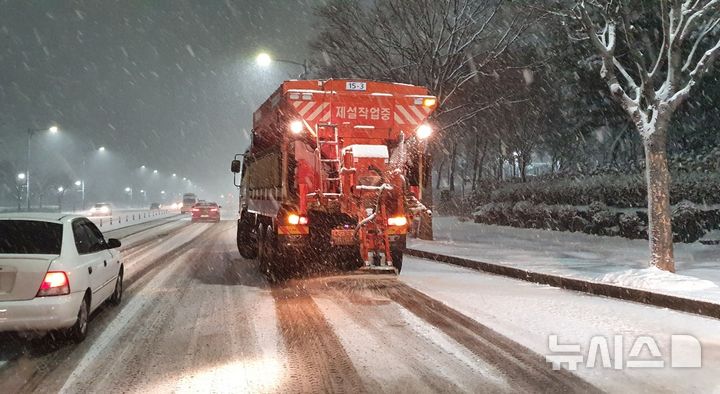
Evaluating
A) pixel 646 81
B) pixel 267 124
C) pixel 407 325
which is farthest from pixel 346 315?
pixel 646 81

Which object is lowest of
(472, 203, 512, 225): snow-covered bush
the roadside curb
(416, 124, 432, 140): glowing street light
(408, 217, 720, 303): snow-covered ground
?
the roadside curb

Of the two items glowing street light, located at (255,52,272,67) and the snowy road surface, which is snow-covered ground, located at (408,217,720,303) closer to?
the snowy road surface

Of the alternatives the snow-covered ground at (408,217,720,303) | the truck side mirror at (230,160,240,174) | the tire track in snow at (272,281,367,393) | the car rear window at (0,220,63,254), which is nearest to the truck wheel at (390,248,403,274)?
the tire track in snow at (272,281,367,393)

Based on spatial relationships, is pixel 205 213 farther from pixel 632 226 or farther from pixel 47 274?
pixel 47 274

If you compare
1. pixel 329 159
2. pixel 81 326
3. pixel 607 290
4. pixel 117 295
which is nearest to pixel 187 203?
pixel 329 159

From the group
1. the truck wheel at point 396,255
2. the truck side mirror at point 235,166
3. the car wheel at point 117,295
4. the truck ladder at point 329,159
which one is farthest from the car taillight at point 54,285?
the truck side mirror at point 235,166

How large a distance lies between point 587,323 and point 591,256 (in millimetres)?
8651

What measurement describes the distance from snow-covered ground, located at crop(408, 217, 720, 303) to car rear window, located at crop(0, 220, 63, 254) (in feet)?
27.8

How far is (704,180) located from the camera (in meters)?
17.6

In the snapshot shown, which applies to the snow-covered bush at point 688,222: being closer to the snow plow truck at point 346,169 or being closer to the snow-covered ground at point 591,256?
the snow-covered ground at point 591,256

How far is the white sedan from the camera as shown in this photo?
631cm

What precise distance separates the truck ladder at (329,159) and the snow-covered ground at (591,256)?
4.62m

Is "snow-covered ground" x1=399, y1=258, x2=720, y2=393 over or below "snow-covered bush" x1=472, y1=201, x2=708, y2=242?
below

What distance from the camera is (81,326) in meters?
6.99
